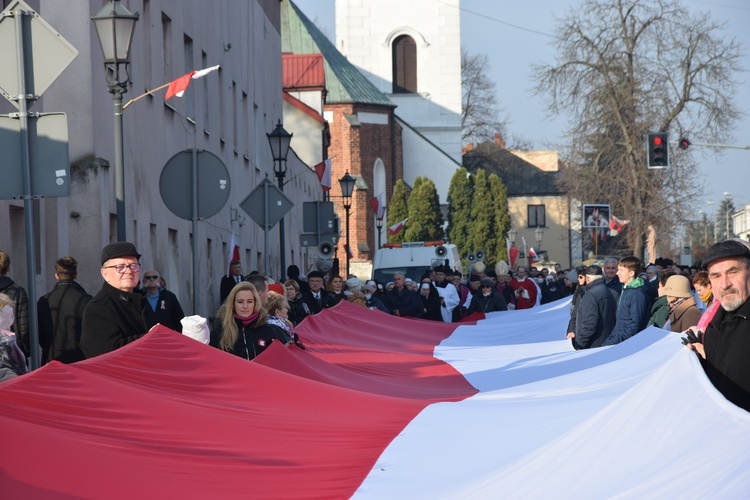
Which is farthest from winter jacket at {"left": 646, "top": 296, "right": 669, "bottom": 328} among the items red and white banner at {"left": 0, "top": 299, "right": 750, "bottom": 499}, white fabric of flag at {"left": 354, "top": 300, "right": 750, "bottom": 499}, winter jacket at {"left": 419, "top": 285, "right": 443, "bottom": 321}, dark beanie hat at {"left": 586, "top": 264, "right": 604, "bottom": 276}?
winter jacket at {"left": 419, "top": 285, "right": 443, "bottom": 321}

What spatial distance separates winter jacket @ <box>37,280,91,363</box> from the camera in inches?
433

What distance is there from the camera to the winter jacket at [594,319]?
602 inches

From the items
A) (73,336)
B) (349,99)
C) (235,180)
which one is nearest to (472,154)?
(349,99)

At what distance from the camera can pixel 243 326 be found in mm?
10797

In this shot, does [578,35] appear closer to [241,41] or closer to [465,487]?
[241,41]

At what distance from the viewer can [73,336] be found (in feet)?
36.3

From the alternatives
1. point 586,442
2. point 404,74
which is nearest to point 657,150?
point 586,442

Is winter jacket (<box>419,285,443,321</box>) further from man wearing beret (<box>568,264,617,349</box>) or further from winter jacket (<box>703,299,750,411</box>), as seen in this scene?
winter jacket (<box>703,299,750,411</box>)

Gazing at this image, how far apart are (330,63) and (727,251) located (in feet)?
244

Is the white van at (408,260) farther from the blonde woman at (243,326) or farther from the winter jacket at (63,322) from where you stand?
the blonde woman at (243,326)

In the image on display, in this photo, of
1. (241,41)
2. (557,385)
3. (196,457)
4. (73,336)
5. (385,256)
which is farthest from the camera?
(385,256)

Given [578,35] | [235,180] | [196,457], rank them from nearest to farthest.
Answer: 1. [196,457]
2. [235,180]
3. [578,35]

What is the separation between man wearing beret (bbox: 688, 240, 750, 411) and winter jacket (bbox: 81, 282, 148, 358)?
3.99m

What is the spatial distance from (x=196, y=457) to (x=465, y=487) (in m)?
1.43
